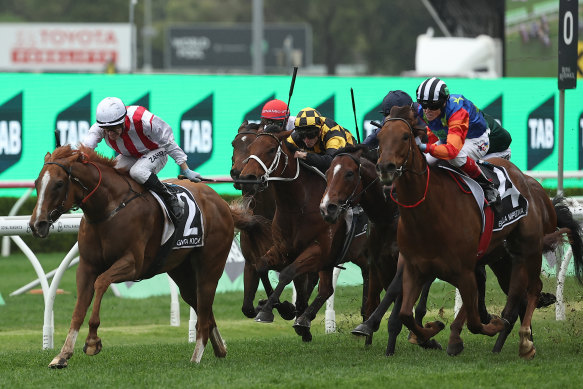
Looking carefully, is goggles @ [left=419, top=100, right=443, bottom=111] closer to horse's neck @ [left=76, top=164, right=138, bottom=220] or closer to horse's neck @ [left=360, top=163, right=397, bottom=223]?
horse's neck @ [left=360, top=163, right=397, bottom=223]

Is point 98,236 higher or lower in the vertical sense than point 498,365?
higher

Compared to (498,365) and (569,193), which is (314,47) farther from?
(498,365)

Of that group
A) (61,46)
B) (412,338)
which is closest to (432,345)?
(412,338)

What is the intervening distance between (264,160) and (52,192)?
1671mm

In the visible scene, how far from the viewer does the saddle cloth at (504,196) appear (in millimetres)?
7082

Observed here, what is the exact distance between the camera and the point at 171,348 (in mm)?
7777

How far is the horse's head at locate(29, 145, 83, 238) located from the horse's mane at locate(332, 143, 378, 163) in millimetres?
1723

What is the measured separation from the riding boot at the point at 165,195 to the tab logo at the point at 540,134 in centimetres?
903

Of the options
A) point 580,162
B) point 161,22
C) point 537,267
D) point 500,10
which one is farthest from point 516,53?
point 161,22

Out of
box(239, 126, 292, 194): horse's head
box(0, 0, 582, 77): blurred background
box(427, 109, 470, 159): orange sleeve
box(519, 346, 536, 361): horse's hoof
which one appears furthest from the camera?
box(0, 0, 582, 77): blurred background

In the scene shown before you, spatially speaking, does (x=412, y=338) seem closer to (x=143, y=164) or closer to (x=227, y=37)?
(x=143, y=164)

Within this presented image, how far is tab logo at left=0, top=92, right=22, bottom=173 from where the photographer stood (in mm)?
13234

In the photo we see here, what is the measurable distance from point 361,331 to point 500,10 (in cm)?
1374

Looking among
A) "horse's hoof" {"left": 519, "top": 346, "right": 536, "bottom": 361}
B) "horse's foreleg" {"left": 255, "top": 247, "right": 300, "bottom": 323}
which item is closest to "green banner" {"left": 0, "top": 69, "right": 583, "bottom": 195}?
"horse's foreleg" {"left": 255, "top": 247, "right": 300, "bottom": 323}
